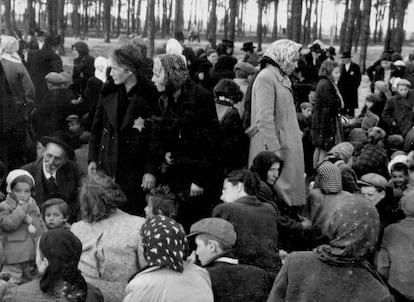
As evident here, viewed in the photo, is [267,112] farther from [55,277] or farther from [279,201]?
[55,277]

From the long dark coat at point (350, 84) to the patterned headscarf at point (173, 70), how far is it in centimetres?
1022

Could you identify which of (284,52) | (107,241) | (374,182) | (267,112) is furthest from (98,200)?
(374,182)

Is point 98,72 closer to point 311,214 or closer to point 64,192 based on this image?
point 64,192

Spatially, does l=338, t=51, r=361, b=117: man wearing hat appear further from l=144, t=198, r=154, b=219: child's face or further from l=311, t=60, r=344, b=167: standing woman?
l=144, t=198, r=154, b=219: child's face

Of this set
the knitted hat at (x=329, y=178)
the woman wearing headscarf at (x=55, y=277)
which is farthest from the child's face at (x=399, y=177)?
the woman wearing headscarf at (x=55, y=277)

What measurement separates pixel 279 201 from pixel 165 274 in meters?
2.67

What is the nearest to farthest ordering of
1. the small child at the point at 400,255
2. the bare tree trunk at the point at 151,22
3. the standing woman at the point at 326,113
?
the small child at the point at 400,255, the standing woman at the point at 326,113, the bare tree trunk at the point at 151,22

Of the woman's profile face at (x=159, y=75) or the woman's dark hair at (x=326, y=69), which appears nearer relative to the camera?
the woman's profile face at (x=159, y=75)

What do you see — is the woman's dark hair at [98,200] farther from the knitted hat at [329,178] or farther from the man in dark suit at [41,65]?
the man in dark suit at [41,65]

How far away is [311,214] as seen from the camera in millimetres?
6059

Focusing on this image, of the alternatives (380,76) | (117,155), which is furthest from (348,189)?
(380,76)

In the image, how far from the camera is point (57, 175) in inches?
226

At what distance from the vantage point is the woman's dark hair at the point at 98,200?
4316mm

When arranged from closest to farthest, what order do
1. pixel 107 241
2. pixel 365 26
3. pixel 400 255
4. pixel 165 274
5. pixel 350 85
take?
pixel 165 274, pixel 107 241, pixel 400 255, pixel 350 85, pixel 365 26
